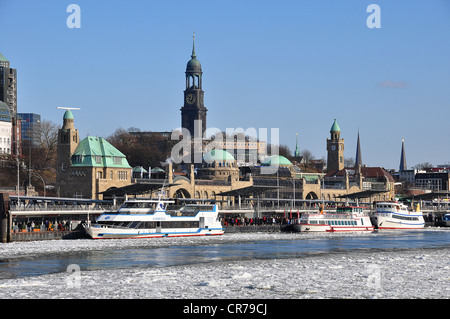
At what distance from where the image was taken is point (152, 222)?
89.5 m

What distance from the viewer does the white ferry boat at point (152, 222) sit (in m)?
86.2

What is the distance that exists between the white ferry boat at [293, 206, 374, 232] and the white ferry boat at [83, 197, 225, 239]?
1450 centimetres

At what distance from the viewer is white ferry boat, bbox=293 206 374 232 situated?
10775cm

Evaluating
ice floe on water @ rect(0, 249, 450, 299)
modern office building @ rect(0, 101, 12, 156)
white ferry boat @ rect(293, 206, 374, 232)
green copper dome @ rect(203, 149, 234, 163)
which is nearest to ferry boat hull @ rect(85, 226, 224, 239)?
white ferry boat @ rect(293, 206, 374, 232)

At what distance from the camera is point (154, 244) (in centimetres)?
7850

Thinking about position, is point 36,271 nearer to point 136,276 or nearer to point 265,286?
point 136,276

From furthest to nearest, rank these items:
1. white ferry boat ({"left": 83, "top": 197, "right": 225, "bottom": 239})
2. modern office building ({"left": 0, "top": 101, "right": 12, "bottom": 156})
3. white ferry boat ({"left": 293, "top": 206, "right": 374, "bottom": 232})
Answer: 1. modern office building ({"left": 0, "top": 101, "right": 12, "bottom": 156})
2. white ferry boat ({"left": 293, "top": 206, "right": 374, "bottom": 232})
3. white ferry boat ({"left": 83, "top": 197, "right": 225, "bottom": 239})

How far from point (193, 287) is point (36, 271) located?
1371 centimetres

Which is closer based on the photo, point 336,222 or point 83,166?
point 336,222

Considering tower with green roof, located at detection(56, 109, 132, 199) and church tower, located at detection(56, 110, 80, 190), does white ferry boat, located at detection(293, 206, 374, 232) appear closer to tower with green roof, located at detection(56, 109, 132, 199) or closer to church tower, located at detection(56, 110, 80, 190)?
tower with green roof, located at detection(56, 109, 132, 199)

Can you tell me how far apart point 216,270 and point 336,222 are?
61.7 metres

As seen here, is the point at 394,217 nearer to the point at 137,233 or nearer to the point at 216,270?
the point at 137,233

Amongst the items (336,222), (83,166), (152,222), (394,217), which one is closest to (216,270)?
(152,222)
